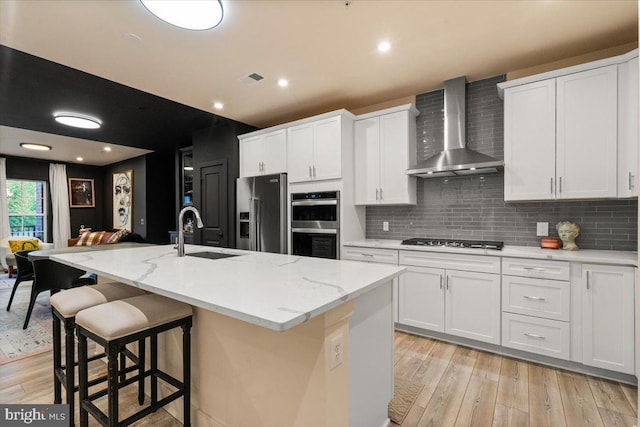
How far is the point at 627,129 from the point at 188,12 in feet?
10.5

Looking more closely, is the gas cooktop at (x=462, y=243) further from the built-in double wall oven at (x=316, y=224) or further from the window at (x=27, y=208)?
the window at (x=27, y=208)

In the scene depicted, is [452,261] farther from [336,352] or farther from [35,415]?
[35,415]

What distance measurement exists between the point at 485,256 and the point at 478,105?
1.59 metres

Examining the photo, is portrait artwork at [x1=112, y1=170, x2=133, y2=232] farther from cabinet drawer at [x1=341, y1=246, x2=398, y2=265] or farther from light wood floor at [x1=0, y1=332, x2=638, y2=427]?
cabinet drawer at [x1=341, y1=246, x2=398, y2=265]

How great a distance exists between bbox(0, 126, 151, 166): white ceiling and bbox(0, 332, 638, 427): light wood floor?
14.5 feet

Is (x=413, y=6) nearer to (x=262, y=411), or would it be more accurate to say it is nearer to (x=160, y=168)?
(x=262, y=411)

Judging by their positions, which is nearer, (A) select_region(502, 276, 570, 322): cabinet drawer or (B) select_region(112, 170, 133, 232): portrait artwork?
(A) select_region(502, 276, 570, 322): cabinet drawer

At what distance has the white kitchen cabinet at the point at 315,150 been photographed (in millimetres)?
3436

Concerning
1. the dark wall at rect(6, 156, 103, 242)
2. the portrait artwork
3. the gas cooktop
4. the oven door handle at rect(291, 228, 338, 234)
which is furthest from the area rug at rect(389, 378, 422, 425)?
the dark wall at rect(6, 156, 103, 242)

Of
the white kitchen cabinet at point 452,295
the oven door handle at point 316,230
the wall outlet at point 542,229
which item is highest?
the wall outlet at point 542,229

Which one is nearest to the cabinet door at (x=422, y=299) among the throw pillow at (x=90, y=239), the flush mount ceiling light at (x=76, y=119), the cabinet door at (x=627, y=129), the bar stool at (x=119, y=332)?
the cabinet door at (x=627, y=129)

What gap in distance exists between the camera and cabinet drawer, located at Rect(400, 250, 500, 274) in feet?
8.43

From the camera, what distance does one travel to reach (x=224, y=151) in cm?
451

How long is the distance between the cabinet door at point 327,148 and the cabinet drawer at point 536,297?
6.37ft
